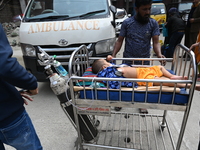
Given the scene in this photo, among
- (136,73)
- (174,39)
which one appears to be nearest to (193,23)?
(174,39)

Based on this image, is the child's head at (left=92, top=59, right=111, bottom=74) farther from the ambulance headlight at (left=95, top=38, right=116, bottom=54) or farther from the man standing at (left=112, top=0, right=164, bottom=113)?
the ambulance headlight at (left=95, top=38, right=116, bottom=54)

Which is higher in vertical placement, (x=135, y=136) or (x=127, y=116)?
(x=127, y=116)

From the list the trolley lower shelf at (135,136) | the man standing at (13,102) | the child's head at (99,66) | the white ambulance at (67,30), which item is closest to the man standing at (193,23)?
the white ambulance at (67,30)

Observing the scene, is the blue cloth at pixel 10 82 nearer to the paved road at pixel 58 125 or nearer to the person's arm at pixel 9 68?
the person's arm at pixel 9 68

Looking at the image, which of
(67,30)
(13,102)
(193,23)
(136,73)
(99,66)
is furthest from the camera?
(193,23)

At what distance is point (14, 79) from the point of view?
39.9 inches

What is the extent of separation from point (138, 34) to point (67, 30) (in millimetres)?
1337

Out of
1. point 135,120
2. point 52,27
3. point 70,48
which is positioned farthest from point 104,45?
point 135,120

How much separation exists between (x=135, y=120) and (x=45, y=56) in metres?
1.81

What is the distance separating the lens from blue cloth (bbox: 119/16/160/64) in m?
2.26

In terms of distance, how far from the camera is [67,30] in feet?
9.50

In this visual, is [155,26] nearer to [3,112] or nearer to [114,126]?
[114,126]

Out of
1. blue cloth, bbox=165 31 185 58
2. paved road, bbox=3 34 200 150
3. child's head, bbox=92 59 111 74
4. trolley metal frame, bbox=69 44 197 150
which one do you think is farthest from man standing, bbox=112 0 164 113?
blue cloth, bbox=165 31 185 58

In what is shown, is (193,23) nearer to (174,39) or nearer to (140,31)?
(174,39)
